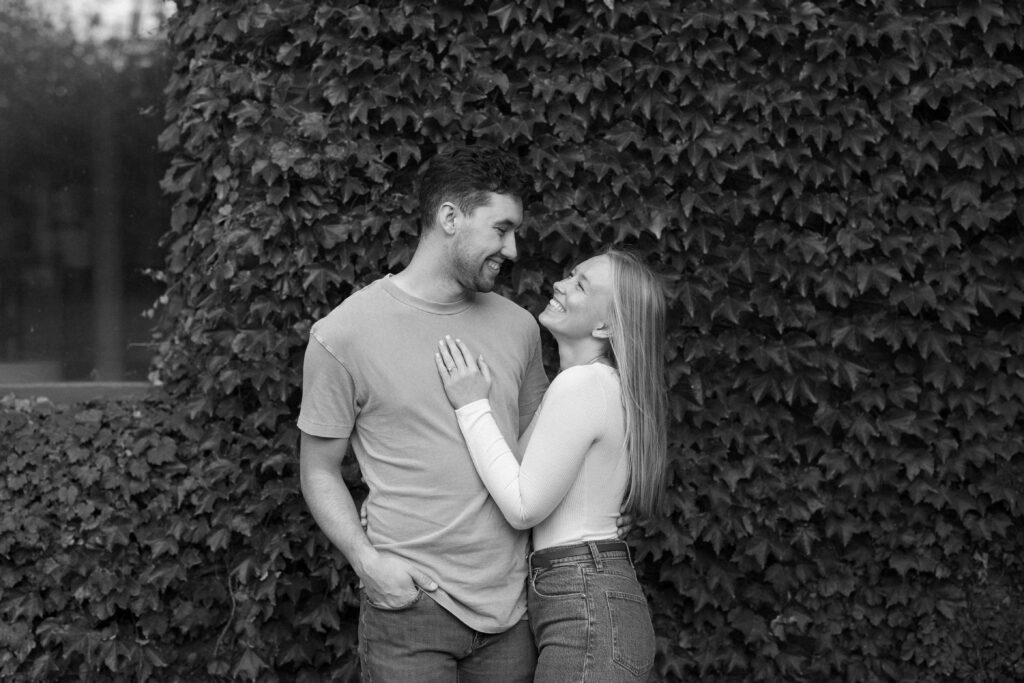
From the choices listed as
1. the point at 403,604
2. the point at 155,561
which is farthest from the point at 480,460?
the point at 155,561

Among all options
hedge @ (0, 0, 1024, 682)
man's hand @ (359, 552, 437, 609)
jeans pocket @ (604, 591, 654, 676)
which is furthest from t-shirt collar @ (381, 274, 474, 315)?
hedge @ (0, 0, 1024, 682)

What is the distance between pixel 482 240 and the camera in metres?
2.54

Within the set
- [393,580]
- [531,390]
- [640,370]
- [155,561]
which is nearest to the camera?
[393,580]

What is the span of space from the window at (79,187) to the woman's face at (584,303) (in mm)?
2391

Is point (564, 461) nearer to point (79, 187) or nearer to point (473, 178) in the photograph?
point (473, 178)

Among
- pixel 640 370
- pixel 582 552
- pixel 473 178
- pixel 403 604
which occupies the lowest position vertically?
pixel 403 604

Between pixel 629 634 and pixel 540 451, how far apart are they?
48 cm

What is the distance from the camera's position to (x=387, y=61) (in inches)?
151

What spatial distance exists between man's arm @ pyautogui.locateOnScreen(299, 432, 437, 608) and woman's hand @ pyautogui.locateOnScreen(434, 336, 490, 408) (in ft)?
0.97

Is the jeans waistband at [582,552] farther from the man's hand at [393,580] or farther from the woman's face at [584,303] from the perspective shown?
the woman's face at [584,303]

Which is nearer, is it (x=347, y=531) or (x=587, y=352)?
(x=347, y=531)

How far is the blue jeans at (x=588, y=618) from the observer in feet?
7.78

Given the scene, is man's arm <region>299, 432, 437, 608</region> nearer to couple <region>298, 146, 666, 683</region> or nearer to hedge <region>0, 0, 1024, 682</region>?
couple <region>298, 146, 666, 683</region>

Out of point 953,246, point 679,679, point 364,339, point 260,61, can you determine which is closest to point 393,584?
point 364,339
